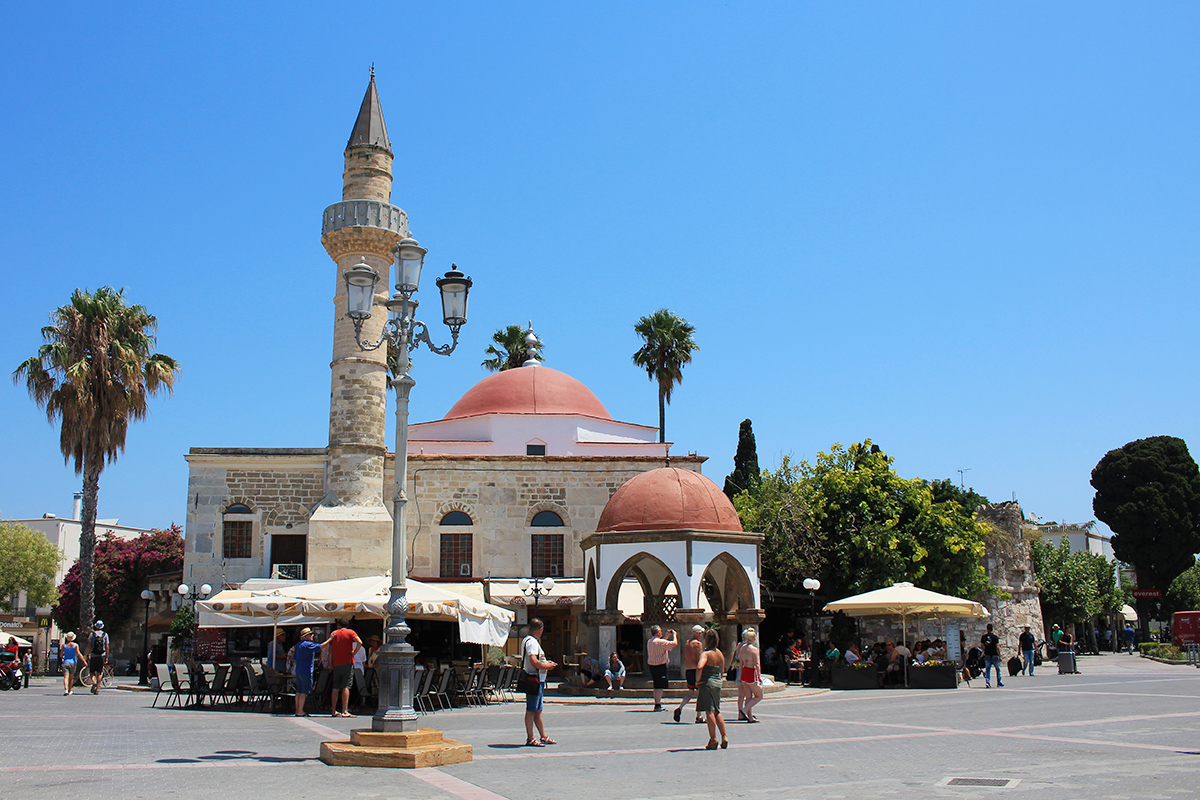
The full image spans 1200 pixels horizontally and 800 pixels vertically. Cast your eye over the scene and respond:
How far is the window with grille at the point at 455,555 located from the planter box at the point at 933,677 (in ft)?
40.3

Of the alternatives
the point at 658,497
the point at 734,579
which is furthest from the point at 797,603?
the point at 658,497

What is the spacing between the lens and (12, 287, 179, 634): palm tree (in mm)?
24359

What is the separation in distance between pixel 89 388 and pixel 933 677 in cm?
2167

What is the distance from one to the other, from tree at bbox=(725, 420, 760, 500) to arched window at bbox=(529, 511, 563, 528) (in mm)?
16246

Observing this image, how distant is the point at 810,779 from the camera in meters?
7.74

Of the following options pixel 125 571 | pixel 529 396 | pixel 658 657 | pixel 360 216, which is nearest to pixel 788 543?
pixel 529 396

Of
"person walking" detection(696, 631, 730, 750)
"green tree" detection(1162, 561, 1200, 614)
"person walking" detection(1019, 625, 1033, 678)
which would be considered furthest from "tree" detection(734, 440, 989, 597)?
"green tree" detection(1162, 561, 1200, 614)

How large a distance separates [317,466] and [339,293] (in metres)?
5.05

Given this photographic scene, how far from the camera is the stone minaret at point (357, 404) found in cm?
2380

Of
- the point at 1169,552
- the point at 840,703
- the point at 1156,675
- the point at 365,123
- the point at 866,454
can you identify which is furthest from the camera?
the point at 1169,552

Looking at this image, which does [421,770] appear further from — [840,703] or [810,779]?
[840,703]

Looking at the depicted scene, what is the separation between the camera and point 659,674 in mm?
15398

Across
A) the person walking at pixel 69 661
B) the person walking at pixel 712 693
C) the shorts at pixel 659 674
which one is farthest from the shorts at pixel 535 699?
the person walking at pixel 69 661

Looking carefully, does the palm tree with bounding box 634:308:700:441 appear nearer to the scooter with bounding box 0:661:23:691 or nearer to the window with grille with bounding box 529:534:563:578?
the window with grille with bounding box 529:534:563:578
